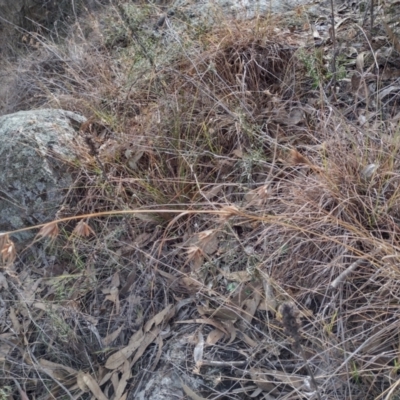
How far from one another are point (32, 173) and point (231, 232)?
3.47ft

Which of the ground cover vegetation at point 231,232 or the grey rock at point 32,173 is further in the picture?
the grey rock at point 32,173

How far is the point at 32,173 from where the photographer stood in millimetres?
2801

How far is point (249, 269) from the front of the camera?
7.06 feet

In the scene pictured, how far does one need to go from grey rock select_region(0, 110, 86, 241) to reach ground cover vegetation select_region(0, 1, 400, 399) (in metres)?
0.07

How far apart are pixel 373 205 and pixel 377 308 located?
39cm

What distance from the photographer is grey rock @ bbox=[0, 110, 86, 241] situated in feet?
9.17

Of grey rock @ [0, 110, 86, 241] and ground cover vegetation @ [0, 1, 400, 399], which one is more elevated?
grey rock @ [0, 110, 86, 241]

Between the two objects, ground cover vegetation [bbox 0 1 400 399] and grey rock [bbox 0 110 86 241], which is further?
grey rock [bbox 0 110 86 241]

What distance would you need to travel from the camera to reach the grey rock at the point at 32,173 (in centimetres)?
279

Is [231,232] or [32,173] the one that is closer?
[231,232]

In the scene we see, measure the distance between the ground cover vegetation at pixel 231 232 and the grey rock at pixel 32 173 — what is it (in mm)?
72

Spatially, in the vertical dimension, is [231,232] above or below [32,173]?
below

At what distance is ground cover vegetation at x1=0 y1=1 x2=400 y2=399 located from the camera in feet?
6.42

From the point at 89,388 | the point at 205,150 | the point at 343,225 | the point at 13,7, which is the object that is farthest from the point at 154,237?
the point at 13,7
